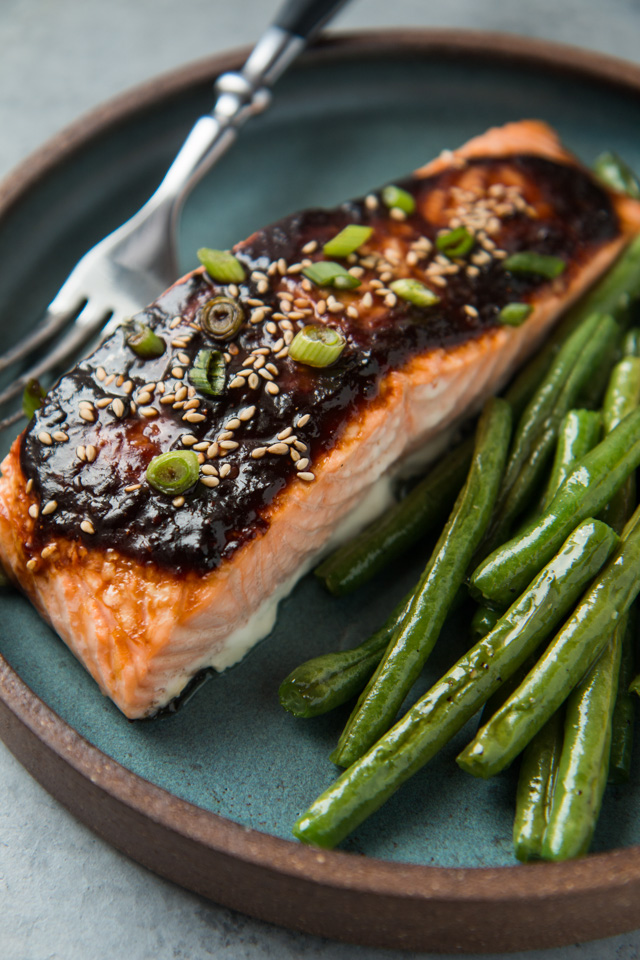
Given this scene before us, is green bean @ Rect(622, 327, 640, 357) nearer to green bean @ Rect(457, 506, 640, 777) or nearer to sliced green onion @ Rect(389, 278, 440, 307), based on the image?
sliced green onion @ Rect(389, 278, 440, 307)

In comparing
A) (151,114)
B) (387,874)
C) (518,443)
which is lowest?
(387,874)

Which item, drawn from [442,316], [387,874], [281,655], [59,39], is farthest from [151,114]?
[387,874]

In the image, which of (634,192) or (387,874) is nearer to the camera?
(387,874)

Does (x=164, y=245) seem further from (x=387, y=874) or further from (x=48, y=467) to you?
(x=387, y=874)

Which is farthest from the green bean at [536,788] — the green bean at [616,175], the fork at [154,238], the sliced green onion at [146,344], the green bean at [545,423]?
the green bean at [616,175]

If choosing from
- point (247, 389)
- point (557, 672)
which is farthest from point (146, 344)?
point (557, 672)

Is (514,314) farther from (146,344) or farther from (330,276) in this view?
(146,344)

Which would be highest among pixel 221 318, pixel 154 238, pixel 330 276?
pixel 154 238
